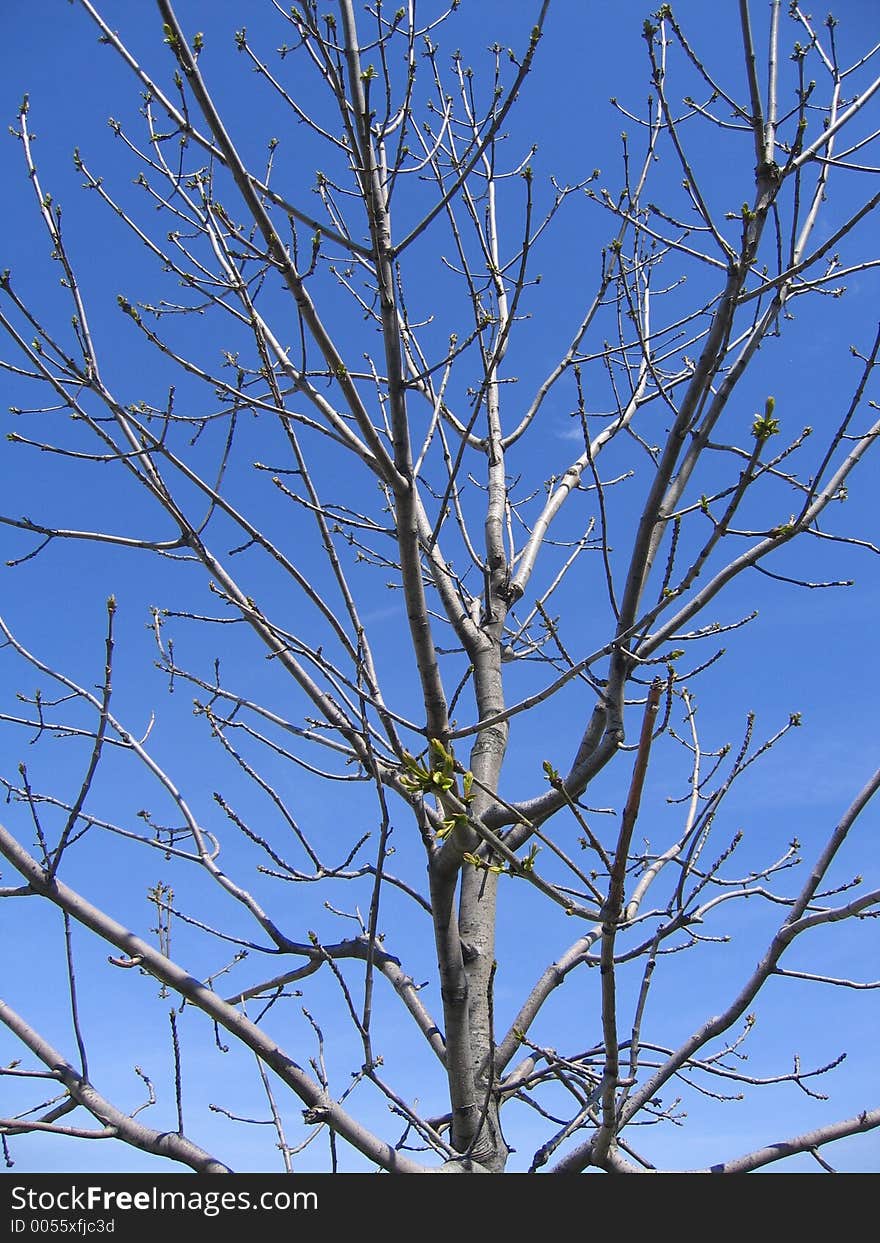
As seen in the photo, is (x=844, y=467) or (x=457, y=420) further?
(x=457, y=420)

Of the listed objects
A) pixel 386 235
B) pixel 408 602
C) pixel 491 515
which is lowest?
pixel 408 602

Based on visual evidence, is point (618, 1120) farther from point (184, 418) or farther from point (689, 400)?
point (184, 418)

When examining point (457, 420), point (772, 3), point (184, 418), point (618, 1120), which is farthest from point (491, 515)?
point (618, 1120)

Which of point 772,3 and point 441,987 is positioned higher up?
point 772,3

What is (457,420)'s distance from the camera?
15.4 ft

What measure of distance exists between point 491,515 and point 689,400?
1683mm
